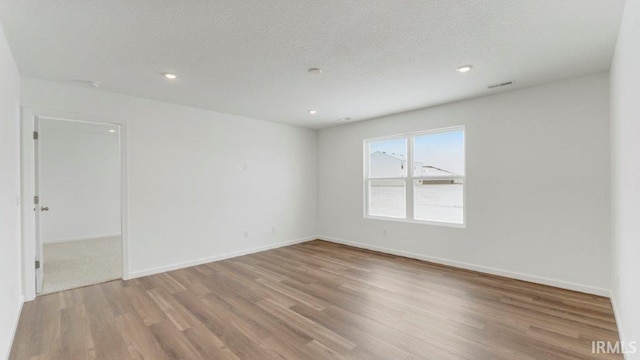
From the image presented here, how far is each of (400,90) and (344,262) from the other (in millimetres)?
2719

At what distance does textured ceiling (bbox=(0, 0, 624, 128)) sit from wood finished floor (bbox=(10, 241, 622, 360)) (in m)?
2.48

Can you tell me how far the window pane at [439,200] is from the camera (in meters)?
4.26

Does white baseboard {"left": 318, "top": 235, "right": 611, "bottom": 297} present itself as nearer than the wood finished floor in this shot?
No

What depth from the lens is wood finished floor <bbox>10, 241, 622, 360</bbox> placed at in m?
2.14

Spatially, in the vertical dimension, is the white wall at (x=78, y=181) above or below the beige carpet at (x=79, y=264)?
above

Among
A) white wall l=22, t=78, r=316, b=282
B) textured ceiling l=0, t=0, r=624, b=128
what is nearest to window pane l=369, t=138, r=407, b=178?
textured ceiling l=0, t=0, r=624, b=128

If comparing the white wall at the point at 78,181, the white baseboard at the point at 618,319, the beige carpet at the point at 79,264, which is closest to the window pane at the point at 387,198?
the white baseboard at the point at 618,319

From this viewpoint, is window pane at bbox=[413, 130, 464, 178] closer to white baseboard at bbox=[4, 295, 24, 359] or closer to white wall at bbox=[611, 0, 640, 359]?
white wall at bbox=[611, 0, 640, 359]

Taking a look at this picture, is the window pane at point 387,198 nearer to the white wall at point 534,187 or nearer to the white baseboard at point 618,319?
the white wall at point 534,187

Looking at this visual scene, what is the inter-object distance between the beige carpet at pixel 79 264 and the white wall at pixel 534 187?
475cm

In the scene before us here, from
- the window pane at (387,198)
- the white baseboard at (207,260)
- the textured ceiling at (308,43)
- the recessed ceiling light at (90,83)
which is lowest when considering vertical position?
the white baseboard at (207,260)

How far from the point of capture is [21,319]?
264 cm

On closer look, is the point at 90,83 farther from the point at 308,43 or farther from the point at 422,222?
the point at 422,222

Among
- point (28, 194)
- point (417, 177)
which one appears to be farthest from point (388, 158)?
point (28, 194)
